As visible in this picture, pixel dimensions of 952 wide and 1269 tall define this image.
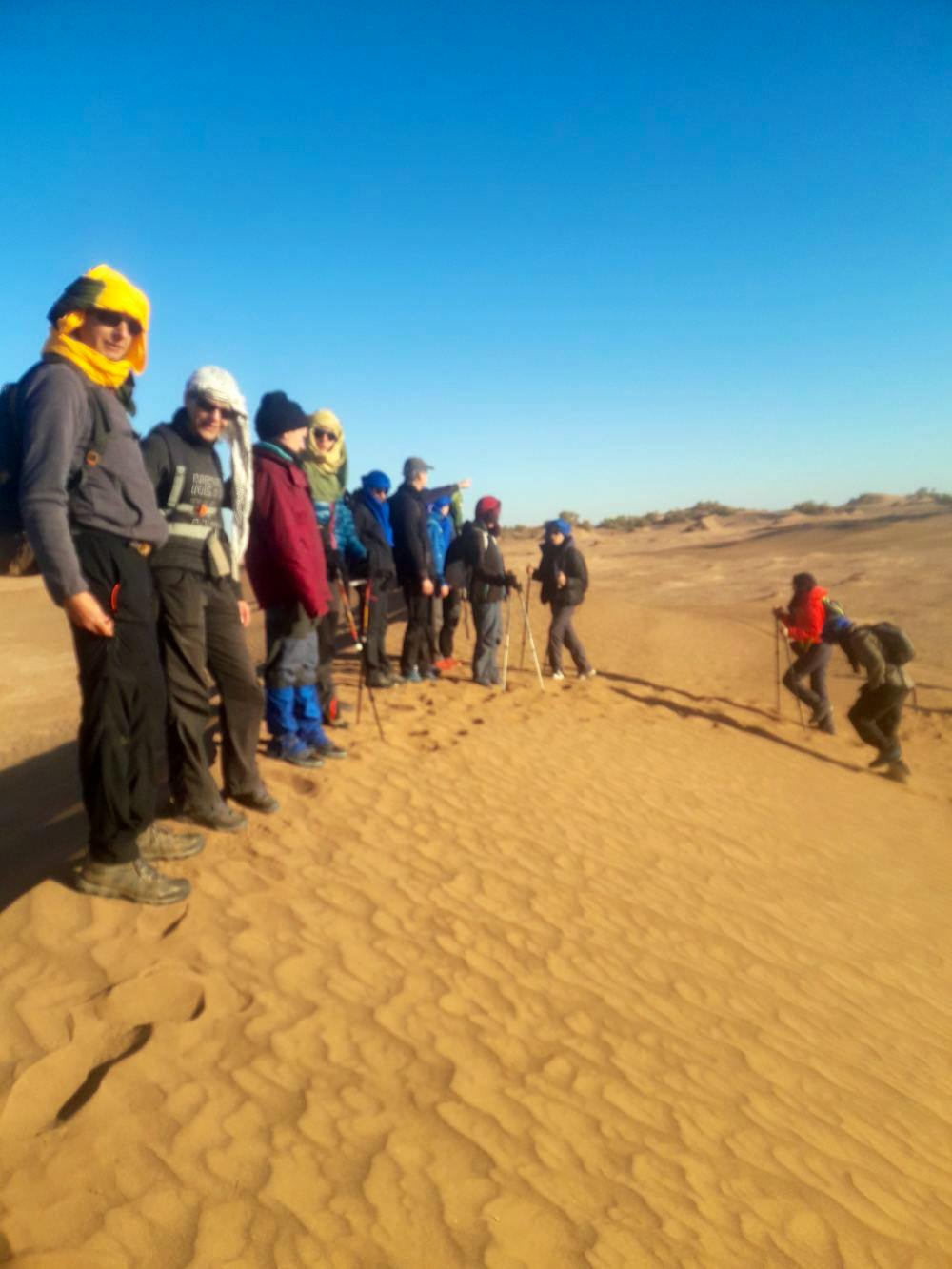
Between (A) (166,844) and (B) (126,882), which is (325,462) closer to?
(A) (166,844)

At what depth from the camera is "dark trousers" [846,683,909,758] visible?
8.74 m

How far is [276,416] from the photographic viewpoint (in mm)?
4594

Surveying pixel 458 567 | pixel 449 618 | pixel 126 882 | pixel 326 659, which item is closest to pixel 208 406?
pixel 126 882

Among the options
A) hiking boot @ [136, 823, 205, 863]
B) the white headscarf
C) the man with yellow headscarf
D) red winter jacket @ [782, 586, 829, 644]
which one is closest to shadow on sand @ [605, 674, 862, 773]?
red winter jacket @ [782, 586, 829, 644]

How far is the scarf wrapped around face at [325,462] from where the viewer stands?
6211 mm

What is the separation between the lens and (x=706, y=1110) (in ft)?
9.36

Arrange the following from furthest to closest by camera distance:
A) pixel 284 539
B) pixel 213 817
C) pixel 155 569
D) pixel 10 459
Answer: pixel 284 539 → pixel 213 817 → pixel 155 569 → pixel 10 459

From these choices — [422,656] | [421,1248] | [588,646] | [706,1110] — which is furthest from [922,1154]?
[588,646]

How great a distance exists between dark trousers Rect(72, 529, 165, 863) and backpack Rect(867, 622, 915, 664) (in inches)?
315

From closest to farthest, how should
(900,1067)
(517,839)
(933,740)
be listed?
1. (900,1067)
2. (517,839)
3. (933,740)

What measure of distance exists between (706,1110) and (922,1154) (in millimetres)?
930

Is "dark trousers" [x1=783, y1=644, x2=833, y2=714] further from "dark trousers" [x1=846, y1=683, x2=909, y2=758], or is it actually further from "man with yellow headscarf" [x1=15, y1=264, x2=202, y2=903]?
"man with yellow headscarf" [x1=15, y1=264, x2=202, y2=903]

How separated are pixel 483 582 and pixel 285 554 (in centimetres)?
475

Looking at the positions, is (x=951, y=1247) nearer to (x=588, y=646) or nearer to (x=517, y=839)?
(x=517, y=839)
